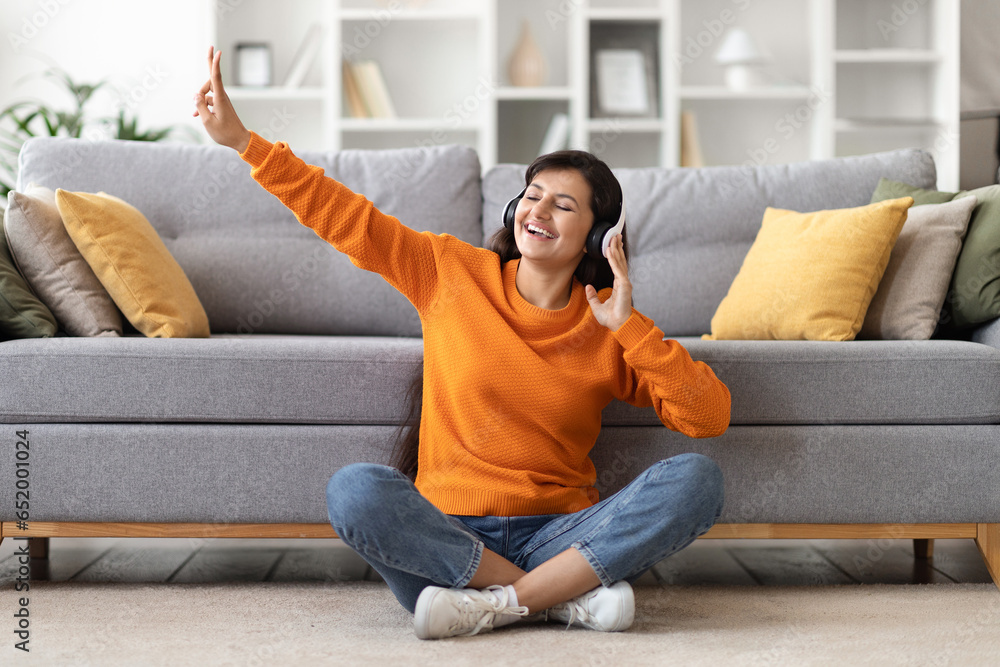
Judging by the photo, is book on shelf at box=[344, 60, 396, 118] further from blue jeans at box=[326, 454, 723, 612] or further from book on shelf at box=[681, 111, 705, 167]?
blue jeans at box=[326, 454, 723, 612]

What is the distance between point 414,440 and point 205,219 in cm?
97

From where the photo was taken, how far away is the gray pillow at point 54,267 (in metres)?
1.65

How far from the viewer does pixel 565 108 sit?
349cm

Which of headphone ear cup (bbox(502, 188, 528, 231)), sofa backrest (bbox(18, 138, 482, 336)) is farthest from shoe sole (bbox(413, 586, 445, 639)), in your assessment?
sofa backrest (bbox(18, 138, 482, 336))

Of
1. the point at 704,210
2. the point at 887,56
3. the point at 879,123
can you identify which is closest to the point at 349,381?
the point at 704,210

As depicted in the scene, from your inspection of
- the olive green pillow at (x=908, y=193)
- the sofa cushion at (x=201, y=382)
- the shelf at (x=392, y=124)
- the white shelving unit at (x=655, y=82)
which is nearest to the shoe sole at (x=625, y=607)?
the sofa cushion at (x=201, y=382)

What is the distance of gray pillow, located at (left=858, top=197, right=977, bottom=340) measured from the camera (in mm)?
1763

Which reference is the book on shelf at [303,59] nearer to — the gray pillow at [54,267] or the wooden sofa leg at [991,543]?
the gray pillow at [54,267]

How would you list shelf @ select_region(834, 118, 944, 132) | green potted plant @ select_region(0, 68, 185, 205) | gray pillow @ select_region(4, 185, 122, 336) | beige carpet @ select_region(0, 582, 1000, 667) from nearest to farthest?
beige carpet @ select_region(0, 582, 1000, 667)
gray pillow @ select_region(4, 185, 122, 336)
green potted plant @ select_region(0, 68, 185, 205)
shelf @ select_region(834, 118, 944, 132)

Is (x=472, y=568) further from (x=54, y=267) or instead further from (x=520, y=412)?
(x=54, y=267)

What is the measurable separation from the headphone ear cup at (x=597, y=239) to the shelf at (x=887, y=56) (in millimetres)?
2449

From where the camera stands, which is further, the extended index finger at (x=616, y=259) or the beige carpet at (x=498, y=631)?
the extended index finger at (x=616, y=259)

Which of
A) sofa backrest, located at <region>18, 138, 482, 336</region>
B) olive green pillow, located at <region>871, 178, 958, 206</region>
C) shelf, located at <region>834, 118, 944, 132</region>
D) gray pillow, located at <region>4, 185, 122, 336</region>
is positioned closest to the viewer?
gray pillow, located at <region>4, 185, 122, 336</region>

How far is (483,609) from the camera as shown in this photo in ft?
4.00
